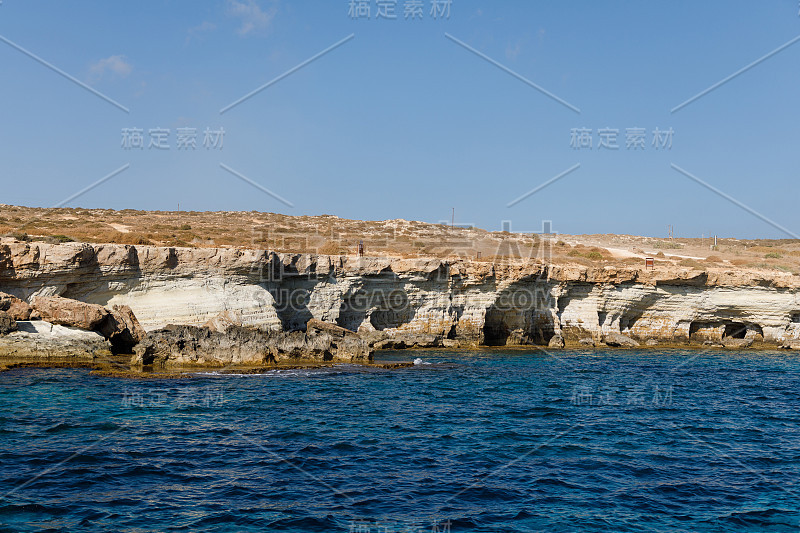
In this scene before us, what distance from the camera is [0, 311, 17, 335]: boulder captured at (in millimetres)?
23328

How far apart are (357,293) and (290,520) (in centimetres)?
2518

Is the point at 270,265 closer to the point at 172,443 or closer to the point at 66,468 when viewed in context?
the point at 172,443

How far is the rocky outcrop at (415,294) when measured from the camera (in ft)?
88.4

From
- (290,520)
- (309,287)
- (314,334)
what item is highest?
(309,287)

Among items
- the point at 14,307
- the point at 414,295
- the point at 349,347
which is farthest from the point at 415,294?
the point at 14,307

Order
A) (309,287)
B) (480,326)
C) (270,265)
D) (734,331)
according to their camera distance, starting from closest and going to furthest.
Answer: (270,265), (309,287), (480,326), (734,331)

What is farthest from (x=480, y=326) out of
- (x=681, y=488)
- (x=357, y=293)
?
(x=681, y=488)

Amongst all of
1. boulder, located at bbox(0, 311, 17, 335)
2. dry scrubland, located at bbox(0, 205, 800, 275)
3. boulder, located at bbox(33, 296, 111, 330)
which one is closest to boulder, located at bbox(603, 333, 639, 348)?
dry scrubland, located at bbox(0, 205, 800, 275)

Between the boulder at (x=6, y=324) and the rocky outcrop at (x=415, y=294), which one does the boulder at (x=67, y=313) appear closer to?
the rocky outcrop at (x=415, y=294)

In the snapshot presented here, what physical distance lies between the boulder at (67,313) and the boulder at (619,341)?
98.7 feet

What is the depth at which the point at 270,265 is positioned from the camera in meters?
30.1

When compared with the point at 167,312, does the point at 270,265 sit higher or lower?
higher

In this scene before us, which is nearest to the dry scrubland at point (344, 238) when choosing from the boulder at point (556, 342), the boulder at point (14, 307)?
the boulder at point (14, 307)

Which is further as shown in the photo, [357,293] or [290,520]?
[357,293]
